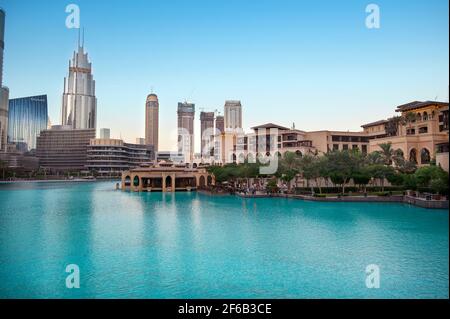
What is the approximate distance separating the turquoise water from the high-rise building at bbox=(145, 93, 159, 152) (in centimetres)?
15431

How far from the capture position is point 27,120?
118 meters

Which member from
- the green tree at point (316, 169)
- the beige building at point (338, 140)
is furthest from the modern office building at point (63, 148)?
the green tree at point (316, 169)

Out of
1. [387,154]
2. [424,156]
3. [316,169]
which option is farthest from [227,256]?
[424,156]

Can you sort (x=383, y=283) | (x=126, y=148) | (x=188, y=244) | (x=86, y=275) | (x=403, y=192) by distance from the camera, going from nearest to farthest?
(x=383, y=283), (x=86, y=275), (x=188, y=244), (x=403, y=192), (x=126, y=148)

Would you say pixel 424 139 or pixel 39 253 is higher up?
pixel 424 139

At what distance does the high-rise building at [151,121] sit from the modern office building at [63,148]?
53549 mm

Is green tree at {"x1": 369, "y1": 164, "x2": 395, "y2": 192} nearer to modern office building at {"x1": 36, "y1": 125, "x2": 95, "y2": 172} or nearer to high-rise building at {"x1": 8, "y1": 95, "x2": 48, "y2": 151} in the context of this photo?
modern office building at {"x1": 36, "y1": 125, "x2": 95, "y2": 172}

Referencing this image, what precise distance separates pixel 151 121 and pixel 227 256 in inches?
6691

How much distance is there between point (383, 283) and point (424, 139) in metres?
36.5

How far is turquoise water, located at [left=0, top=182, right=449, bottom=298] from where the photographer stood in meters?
11.0

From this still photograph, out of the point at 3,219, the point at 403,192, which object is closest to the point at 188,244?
the point at 3,219
